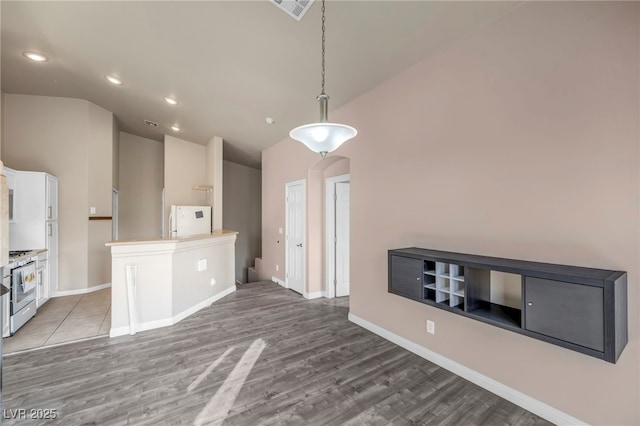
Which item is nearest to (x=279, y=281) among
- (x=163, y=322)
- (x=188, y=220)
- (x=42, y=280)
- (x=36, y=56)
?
(x=188, y=220)

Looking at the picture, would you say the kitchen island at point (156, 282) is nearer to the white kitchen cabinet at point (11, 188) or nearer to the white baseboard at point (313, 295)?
the white baseboard at point (313, 295)

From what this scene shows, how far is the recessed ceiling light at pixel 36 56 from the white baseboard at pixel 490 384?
5.45m

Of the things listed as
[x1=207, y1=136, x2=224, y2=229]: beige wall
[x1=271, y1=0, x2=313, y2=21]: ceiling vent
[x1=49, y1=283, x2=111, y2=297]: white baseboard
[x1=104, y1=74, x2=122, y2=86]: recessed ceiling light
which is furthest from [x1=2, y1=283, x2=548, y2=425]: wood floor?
[x1=104, y1=74, x2=122, y2=86]: recessed ceiling light

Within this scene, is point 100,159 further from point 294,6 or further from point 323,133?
point 323,133

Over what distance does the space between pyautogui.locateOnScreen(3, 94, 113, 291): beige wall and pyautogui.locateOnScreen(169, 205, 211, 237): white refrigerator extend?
5.65 ft

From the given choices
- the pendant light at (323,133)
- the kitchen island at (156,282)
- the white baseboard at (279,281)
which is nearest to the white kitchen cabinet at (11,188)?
the kitchen island at (156,282)

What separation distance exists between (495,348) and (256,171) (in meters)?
7.64

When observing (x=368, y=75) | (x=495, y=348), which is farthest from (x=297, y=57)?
(x=495, y=348)

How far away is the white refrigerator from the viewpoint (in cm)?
473

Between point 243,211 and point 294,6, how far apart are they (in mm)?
6656

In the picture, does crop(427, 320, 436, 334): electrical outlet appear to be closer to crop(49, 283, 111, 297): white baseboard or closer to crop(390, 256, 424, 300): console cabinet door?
crop(390, 256, 424, 300): console cabinet door

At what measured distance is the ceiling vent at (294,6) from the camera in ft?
7.11

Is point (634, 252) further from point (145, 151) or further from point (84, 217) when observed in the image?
point (145, 151)

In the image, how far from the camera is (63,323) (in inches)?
146
